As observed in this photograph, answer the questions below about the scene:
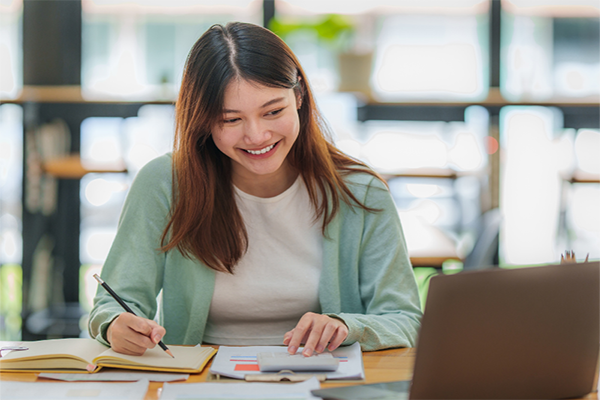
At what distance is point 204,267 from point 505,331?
2.47ft

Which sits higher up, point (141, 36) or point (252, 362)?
point (141, 36)

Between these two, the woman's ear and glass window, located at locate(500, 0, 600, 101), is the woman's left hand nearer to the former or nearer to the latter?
the woman's ear

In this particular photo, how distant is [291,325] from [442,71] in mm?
2333

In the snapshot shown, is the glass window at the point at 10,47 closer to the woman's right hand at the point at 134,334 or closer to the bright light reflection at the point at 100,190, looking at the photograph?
the bright light reflection at the point at 100,190

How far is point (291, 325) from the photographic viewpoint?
53.2 inches

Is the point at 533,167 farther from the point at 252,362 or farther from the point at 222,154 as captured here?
the point at 252,362

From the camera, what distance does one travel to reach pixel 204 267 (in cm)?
131

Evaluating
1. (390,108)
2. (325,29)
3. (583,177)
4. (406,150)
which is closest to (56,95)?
(325,29)

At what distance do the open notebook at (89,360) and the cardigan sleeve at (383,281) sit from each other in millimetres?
302

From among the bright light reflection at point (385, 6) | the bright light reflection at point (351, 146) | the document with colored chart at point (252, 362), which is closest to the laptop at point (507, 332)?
the document with colored chart at point (252, 362)

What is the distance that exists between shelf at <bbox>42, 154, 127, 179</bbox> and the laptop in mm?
2542

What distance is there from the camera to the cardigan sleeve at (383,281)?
1.13m

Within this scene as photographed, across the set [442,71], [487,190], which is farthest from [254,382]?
[442,71]

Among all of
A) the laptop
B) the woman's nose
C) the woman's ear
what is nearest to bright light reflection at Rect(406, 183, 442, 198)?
the woman's ear
